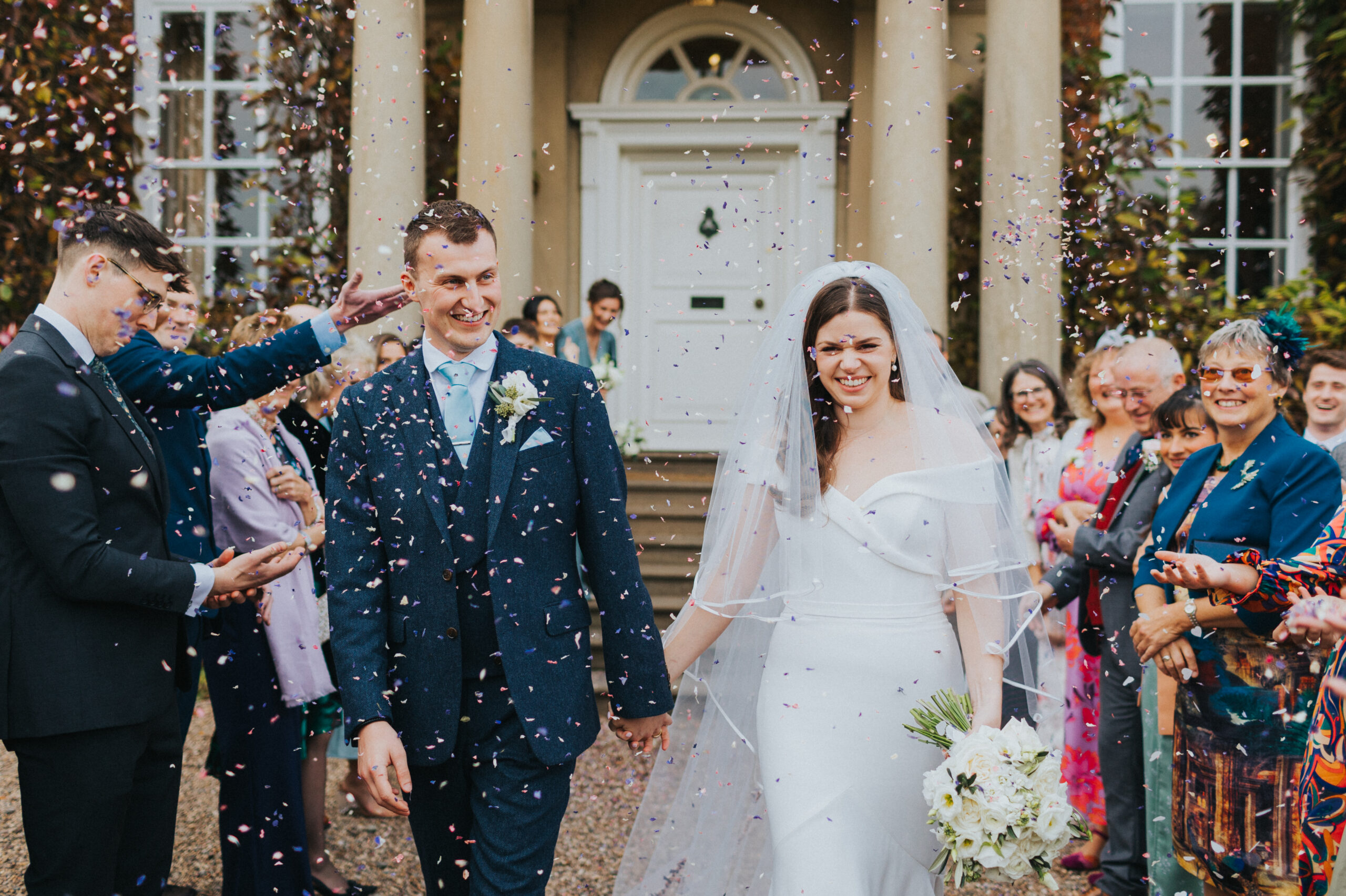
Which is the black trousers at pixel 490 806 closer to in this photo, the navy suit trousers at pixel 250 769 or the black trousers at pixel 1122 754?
the navy suit trousers at pixel 250 769

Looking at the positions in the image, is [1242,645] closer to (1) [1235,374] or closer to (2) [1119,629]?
(1) [1235,374]

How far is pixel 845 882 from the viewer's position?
2.65m

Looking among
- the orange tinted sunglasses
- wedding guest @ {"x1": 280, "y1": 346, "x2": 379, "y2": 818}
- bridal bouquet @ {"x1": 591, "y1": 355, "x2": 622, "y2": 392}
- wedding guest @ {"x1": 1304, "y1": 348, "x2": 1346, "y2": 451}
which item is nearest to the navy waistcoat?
wedding guest @ {"x1": 280, "y1": 346, "x2": 379, "y2": 818}

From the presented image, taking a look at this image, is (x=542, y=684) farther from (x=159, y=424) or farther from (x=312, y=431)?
(x=312, y=431)

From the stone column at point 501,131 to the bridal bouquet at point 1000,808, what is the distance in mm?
5657

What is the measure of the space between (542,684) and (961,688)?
122 centimetres

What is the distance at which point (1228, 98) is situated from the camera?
363 inches

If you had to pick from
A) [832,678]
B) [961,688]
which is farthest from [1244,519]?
[832,678]

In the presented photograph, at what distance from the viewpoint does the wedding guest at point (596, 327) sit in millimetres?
7508

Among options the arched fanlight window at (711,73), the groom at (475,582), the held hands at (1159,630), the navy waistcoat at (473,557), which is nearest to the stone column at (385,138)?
the arched fanlight window at (711,73)

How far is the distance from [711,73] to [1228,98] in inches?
180

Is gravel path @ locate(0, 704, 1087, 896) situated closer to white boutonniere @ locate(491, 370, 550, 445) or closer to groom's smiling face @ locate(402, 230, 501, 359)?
white boutonniere @ locate(491, 370, 550, 445)

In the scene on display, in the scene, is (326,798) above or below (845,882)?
below

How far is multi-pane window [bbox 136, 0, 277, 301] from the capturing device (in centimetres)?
961
